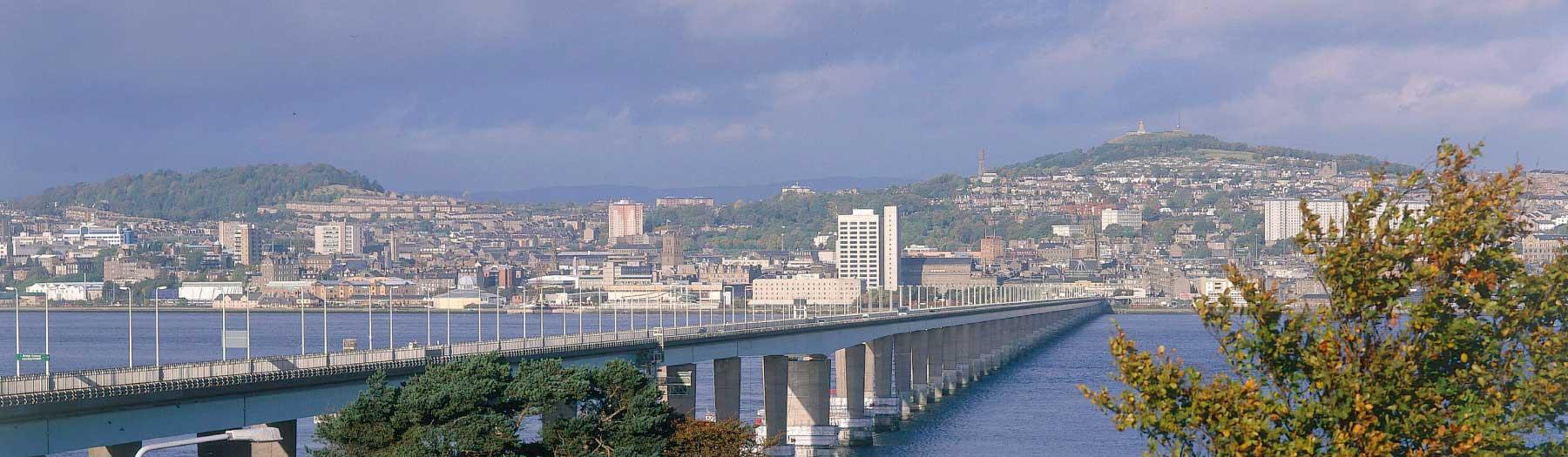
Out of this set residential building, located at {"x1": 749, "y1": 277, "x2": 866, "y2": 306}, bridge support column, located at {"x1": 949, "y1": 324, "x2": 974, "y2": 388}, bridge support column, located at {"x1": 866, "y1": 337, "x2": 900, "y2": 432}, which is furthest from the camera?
residential building, located at {"x1": 749, "y1": 277, "x2": 866, "y2": 306}

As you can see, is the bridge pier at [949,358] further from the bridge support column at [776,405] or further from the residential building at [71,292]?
the residential building at [71,292]

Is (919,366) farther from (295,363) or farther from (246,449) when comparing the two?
(246,449)

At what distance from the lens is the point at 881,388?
237 ft

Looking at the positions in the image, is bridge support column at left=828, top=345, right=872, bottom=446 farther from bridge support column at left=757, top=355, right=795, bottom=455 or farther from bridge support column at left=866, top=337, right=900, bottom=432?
bridge support column at left=757, top=355, right=795, bottom=455

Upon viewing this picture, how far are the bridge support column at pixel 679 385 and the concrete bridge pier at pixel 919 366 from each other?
33.5 meters

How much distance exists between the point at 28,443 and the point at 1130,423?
18.0m

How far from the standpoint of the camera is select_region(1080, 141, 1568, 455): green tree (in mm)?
11609

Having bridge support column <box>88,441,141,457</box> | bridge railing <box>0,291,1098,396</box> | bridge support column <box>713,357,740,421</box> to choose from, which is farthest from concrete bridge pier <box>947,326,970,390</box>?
bridge support column <box>88,441,141,457</box>

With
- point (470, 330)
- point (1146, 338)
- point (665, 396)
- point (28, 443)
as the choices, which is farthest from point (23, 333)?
point (28, 443)

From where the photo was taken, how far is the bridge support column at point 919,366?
82.4m

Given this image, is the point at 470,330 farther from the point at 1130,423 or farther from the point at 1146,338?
the point at 1130,423

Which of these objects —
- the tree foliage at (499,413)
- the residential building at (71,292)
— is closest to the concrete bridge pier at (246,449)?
the tree foliage at (499,413)

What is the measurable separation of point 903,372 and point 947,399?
344cm

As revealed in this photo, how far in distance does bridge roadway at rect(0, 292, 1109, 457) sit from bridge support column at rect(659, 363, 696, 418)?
46 millimetres
